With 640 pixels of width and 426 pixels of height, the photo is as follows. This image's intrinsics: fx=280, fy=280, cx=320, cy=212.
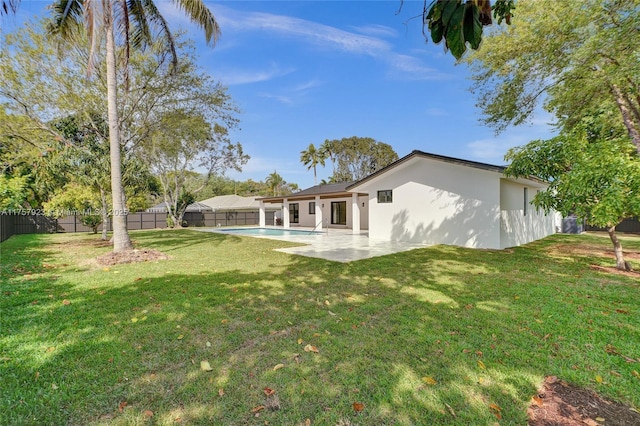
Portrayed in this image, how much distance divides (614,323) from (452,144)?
20092 mm

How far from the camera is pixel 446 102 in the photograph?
1441cm

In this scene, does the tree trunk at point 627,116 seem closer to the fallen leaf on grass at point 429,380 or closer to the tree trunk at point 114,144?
the fallen leaf on grass at point 429,380

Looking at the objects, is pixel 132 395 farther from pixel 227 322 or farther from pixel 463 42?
pixel 463 42

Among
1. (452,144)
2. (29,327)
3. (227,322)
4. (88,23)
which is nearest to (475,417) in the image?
(227,322)

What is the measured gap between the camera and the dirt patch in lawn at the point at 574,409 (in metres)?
2.06

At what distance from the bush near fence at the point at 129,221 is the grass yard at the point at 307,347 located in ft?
47.5

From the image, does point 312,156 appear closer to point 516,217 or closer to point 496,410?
point 516,217

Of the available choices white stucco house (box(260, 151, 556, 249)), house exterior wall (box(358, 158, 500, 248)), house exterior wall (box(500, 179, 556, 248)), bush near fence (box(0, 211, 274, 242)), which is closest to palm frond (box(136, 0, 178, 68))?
white stucco house (box(260, 151, 556, 249))

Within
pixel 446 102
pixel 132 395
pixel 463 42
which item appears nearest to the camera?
pixel 463 42

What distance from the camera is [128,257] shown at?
26.7 feet

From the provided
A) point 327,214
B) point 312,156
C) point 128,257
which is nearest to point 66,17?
point 128,257

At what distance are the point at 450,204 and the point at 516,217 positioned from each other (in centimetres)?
295

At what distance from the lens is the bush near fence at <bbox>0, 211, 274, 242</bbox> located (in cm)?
1671

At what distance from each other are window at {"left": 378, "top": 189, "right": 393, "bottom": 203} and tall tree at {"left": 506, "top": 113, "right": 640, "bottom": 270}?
6035mm
